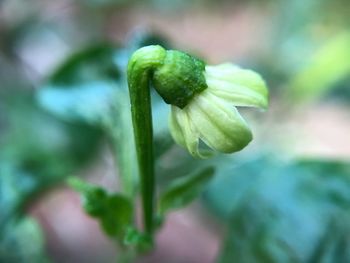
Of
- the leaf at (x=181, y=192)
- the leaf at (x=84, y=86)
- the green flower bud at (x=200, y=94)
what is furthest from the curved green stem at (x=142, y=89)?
the leaf at (x=84, y=86)

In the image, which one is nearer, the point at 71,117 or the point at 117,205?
the point at 117,205

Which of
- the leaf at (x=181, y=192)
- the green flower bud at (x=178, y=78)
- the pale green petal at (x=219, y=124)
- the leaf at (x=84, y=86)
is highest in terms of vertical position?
the green flower bud at (x=178, y=78)

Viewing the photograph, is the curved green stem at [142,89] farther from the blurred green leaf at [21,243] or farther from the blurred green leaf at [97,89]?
the blurred green leaf at [21,243]

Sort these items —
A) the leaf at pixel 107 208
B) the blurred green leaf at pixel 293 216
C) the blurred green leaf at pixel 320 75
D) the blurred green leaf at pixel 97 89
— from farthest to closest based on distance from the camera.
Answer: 1. the blurred green leaf at pixel 320 75
2. the blurred green leaf at pixel 97 89
3. the blurred green leaf at pixel 293 216
4. the leaf at pixel 107 208

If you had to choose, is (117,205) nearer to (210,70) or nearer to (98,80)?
(210,70)

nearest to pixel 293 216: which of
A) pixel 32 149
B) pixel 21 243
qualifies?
pixel 21 243

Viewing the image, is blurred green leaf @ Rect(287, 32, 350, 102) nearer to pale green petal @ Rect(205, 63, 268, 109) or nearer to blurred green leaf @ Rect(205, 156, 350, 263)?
blurred green leaf @ Rect(205, 156, 350, 263)

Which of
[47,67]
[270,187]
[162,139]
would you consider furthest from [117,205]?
[47,67]
